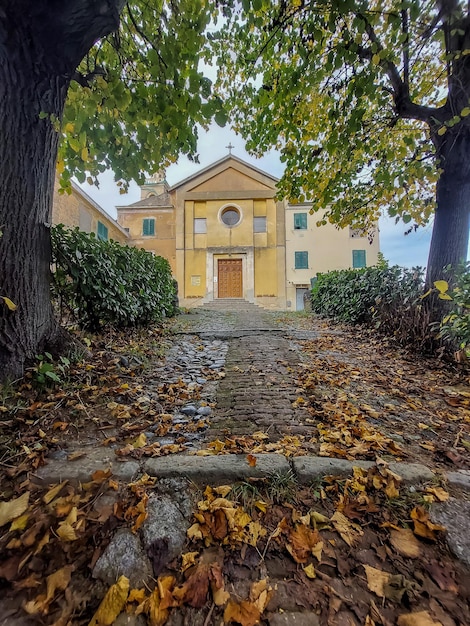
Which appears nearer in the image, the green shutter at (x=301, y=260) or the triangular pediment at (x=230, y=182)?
the triangular pediment at (x=230, y=182)

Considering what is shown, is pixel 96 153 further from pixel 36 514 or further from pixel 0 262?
pixel 36 514

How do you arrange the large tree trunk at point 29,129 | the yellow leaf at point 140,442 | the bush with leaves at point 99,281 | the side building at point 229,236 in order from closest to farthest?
the yellow leaf at point 140,442 → the large tree trunk at point 29,129 → the bush with leaves at point 99,281 → the side building at point 229,236

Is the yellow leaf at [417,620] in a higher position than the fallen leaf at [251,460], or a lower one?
lower

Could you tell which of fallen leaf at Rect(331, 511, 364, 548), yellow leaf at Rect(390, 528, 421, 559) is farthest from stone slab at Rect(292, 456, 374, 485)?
yellow leaf at Rect(390, 528, 421, 559)

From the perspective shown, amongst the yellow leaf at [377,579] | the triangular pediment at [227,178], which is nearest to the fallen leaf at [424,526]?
the yellow leaf at [377,579]

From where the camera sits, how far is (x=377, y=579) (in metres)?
0.97

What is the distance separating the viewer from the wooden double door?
17719 millimetres

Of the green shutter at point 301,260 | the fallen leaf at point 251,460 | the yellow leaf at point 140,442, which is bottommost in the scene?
the yellow leaf at point 140,442

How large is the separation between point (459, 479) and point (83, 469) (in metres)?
1.95

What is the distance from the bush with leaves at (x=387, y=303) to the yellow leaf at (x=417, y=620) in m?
3.49

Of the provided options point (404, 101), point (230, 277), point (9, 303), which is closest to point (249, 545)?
point (9, 303)

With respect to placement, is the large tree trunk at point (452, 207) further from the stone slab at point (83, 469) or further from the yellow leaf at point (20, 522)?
the yellow leaf at point (20, 522)

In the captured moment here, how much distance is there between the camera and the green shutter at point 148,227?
1919 cm

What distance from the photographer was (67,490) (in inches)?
52.2
